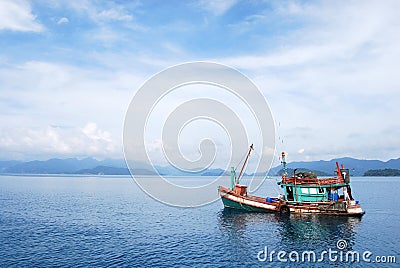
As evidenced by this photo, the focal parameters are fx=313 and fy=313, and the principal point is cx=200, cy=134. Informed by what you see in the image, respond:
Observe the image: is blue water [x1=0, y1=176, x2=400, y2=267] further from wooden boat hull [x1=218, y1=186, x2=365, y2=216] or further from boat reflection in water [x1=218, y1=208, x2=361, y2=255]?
wooden boat hull [x1=218, y1=186, x2=365, y2=216]

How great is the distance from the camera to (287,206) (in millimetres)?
73812

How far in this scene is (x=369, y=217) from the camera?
74938 mm

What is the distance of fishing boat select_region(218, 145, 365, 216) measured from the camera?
231 ft

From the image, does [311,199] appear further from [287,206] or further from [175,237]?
[175,237]

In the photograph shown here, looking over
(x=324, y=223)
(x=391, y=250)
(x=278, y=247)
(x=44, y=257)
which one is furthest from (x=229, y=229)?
(x=44, y=257)

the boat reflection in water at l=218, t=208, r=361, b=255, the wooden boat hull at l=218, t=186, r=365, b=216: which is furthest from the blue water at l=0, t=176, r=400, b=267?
the wooden boat hull at l=218, t=186, r=365, b=216

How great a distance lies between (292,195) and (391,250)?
3067cm

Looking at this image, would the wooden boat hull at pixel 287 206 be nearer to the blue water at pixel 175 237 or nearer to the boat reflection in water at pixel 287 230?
the boat reflection in water at pixel 287 230

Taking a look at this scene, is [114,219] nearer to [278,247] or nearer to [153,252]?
[153,252]

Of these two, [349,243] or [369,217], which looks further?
[369,217]

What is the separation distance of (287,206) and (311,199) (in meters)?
5.71

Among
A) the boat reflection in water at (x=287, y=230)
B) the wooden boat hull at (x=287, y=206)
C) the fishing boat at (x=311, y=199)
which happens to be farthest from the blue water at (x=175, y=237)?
the fishing boat at (x=311, y=199)

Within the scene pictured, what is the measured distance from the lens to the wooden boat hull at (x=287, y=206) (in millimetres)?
70250

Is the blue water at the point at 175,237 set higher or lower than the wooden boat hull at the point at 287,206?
lower
